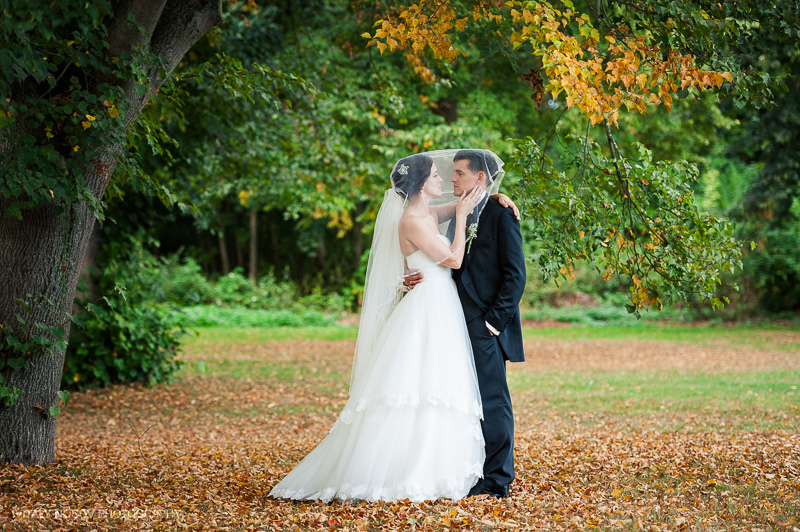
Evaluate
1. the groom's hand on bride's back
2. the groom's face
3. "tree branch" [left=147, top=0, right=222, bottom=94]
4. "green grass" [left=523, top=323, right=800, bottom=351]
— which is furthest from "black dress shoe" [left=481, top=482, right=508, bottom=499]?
"green grass" [left=523, top=323, right=800, bottom=351]

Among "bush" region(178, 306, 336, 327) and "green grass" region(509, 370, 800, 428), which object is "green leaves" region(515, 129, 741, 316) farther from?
"bush" region(178, 306, 336, 327)

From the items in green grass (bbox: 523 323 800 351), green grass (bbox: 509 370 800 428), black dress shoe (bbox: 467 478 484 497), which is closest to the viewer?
black dress shoe (bbox: 467 478 484 497)

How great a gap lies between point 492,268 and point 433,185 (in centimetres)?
66

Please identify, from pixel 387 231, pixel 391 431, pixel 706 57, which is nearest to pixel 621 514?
pixel 391 431

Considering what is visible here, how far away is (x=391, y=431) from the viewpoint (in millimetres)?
4352

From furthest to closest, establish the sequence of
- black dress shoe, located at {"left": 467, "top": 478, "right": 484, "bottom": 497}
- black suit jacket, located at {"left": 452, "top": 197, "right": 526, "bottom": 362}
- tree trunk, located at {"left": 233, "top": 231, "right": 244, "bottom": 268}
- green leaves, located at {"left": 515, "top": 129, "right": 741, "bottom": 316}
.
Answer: tree trunk, located at {"left": 233, "top": 231, "right": 244, "bottom": 268}
green leaves, located at {"left": 515, "top": 129, "right": 741, "bottom": 316}
black suit jacket, located at {"left": 452, "top": 197, "right": 526, "bottom": 362}
black dress shoe, located at {"left": 467, "top": 478, "right": 484, "bottom": 497}

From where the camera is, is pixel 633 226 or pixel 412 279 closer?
pixel 412 279

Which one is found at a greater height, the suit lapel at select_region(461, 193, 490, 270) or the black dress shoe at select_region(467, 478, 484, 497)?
the suit lapel at select_region(461, 193, 490, 270)

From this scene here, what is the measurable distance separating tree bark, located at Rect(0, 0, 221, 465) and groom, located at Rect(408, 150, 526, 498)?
2.20 meters

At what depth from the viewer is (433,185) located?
4.68 m

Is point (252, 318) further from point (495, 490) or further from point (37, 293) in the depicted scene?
point (495, 490)

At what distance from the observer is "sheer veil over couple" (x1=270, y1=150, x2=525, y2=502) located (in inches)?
170

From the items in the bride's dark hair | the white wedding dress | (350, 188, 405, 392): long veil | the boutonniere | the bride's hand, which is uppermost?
the bride's dark hair

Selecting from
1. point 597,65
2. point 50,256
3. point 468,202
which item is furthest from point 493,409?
point 50,256
